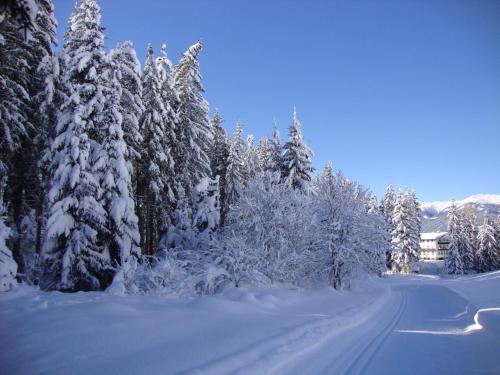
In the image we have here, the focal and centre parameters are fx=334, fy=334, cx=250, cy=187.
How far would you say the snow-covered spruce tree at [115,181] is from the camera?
16.5m

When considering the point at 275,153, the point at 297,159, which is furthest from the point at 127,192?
the point at 275,153

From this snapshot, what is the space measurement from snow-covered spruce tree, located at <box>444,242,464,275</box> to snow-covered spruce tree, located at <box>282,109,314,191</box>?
46079 mm

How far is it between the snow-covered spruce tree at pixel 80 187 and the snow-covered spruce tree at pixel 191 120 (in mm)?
9442

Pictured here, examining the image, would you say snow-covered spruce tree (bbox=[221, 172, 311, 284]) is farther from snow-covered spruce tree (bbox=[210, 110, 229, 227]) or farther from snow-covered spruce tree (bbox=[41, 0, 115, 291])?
snow-covered spruce tree (bbox=[210, 110, 229, 227])

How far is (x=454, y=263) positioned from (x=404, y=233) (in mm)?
11840

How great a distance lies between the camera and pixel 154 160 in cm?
2272

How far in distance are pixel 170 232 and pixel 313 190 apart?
578 inches

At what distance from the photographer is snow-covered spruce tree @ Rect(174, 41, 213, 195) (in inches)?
1032

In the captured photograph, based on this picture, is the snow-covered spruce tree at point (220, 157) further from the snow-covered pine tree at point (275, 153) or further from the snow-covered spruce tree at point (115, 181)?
the snow-covered spruce tree at point (115, 181)

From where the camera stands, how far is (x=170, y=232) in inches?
933

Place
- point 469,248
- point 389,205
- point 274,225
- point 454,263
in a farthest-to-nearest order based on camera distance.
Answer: point 389,205, point 469,248, point 454,263, point 274,225

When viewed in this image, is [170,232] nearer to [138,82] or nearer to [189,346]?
[138,82]

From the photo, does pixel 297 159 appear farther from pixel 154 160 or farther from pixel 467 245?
pixel 467 245

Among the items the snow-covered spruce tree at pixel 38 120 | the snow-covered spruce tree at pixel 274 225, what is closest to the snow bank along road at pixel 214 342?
the snow-covered spruce tree at pixel 274 225
